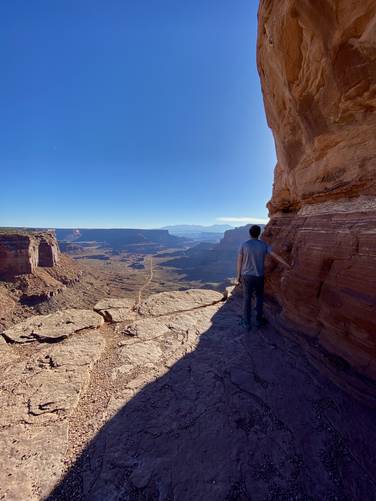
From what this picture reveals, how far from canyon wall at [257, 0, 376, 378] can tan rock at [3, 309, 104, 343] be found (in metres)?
4.43

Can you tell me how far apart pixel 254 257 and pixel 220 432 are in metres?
3.03

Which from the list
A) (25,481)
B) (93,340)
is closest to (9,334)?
(93,340)

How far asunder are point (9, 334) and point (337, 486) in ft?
18.7

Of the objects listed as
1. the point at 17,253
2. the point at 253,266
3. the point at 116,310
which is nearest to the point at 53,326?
the point at 116,310

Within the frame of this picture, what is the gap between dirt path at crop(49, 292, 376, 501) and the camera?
6.30ft

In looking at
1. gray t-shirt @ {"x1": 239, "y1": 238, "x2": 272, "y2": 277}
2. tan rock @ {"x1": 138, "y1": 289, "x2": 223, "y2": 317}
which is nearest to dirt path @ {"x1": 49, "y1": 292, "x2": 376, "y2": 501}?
gray t-shirt @ {"x1": 239, "y1": 238, "x2": 272, "y2": 277}

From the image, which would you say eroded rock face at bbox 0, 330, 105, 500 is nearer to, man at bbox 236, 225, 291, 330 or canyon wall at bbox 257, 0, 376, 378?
man at bbox 236, 225, 291, 330

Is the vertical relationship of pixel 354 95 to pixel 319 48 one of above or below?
below

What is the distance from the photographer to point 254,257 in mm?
4477

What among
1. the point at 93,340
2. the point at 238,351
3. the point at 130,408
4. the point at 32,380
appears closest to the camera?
the point at 130,408

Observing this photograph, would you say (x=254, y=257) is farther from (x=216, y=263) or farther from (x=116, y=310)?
(x=216, y=263)

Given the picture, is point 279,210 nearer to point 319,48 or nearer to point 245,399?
point 319,48

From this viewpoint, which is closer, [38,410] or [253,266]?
[38,410]

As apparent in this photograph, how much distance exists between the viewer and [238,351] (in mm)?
3904
